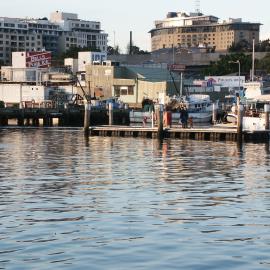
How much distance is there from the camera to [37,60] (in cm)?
17838

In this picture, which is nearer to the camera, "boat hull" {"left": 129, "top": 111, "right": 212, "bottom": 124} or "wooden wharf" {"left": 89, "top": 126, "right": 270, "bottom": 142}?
"wooden wharf" {"left": 89, "top": 126, "right": 270, "bottom": 142}

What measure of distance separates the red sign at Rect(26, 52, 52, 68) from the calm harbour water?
127189mm

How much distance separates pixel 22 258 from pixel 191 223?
21.4ft

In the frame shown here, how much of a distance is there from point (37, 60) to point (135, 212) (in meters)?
153

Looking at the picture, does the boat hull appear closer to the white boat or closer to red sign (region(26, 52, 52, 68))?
the white boat

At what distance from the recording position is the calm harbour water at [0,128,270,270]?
21203mm

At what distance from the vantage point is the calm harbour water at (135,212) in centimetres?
2120

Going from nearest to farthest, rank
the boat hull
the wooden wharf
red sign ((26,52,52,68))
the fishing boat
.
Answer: the wooden wharf, the boat hull, the fishing boat, red sign ((26,52,52,68))

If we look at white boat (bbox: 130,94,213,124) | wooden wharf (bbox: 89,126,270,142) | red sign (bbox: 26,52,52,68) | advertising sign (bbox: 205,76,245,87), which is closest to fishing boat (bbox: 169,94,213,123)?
white boat (bbox: 130,94,213,124)

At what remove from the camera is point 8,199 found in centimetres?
3141

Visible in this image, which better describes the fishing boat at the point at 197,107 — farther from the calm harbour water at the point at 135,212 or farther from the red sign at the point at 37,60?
the red sign at the point at 37,60

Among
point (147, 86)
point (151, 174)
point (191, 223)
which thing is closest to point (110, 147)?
point (151, 174)

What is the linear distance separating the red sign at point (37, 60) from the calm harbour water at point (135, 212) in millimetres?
127189

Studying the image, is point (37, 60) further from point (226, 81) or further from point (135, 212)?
point (135, 212)
